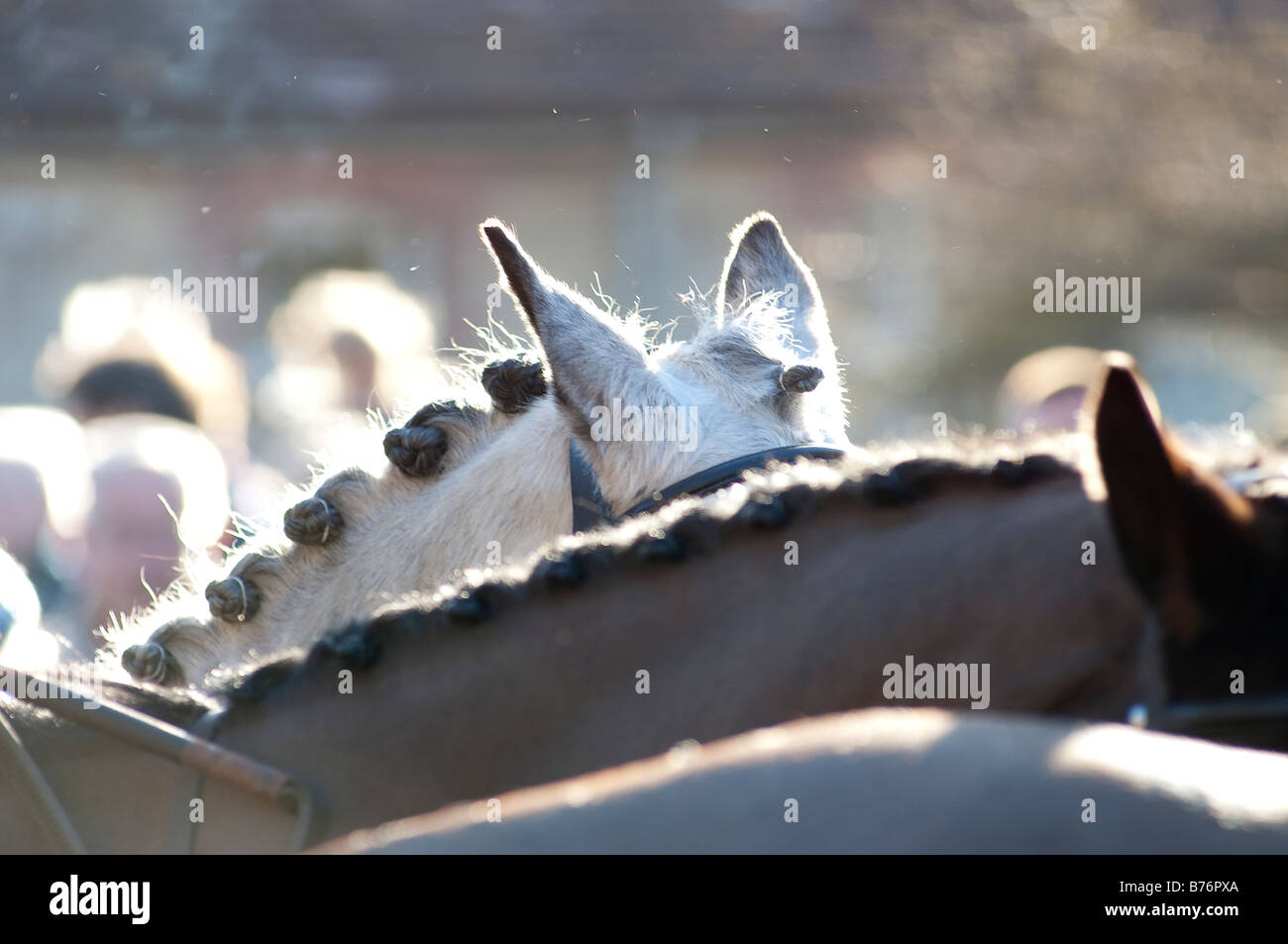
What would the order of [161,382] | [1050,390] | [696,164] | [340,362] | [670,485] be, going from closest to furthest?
[670,485] < [161,382] < [1050,390] < [340,362] < [696,164]

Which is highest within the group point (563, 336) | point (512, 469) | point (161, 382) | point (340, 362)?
point (340, 362)

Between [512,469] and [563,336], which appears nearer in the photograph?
[563,336]

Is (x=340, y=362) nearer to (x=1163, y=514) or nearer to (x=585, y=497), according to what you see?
(x=585, y=497)

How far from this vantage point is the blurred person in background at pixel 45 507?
489 centimetres

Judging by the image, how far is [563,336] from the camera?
2.19 meters

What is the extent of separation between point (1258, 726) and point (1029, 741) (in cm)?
29

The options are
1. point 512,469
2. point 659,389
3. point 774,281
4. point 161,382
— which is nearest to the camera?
point 659,389

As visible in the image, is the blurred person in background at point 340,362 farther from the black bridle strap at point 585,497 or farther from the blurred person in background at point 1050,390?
the black bridle strap at point 585,497

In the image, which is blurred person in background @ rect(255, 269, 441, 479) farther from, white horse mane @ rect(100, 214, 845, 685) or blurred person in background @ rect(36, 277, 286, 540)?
white horse mane @ rect(100, 214, 845, 685)

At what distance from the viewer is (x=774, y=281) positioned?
3033mm

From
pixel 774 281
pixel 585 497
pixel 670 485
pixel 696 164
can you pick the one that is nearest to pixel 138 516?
pixel 774 281

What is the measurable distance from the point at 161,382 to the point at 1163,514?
5.14 m

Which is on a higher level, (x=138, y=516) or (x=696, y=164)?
(x=696, y=164)
